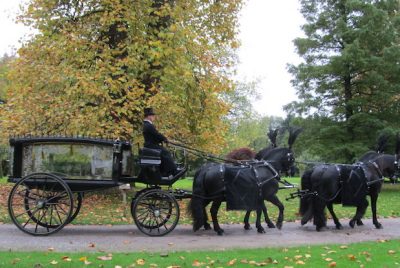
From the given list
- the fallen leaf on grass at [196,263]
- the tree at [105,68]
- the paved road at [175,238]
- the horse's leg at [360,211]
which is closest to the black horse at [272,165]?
the paved road at [175,238]

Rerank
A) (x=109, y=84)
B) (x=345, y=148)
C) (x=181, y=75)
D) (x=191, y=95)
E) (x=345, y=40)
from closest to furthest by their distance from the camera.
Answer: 1. (x=109, y=84)
2. (x=181, y=75)
3. (x=191, y=95)
4. (x=345, y=148)
5. (x=345, y=40)

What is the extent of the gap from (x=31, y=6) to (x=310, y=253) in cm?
1222

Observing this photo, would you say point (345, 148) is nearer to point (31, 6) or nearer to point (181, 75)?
point (181, 75)

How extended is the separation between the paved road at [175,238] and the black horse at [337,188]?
0.38 meters

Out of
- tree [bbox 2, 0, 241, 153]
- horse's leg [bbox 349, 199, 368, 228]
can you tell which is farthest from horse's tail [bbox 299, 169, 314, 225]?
tree [bbox 2, 0, 241, 153]

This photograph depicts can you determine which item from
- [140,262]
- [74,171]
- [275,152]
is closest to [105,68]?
[74,171]

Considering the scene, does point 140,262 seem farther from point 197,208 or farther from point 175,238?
point 197,208

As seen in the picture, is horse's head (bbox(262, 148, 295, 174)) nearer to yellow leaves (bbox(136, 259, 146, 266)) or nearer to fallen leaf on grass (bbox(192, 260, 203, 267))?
fallen leaf on grass (bbox(192, 260, 203, 267))

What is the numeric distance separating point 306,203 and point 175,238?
3.74 metres

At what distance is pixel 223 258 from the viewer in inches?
288

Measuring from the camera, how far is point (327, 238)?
969 cm

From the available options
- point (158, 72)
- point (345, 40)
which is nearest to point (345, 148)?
point (345, 40)

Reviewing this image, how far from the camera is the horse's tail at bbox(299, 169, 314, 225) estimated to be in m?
10.9

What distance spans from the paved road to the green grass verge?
1.90ft
